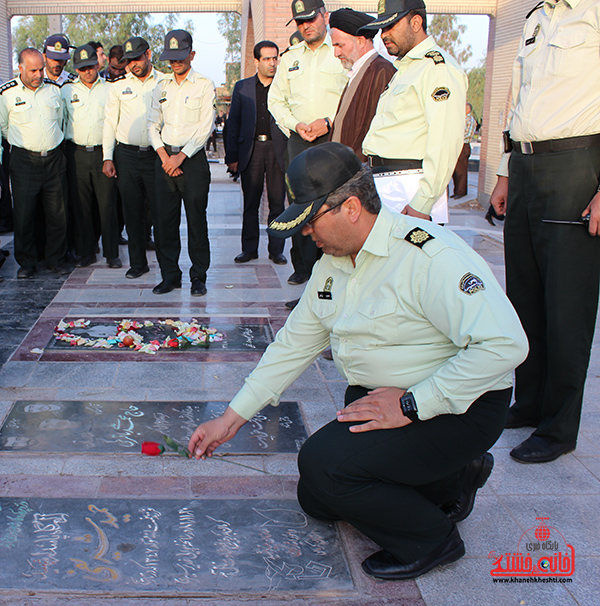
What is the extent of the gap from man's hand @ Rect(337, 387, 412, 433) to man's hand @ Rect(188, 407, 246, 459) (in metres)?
0.42

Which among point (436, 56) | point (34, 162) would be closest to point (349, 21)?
point (436, 56)

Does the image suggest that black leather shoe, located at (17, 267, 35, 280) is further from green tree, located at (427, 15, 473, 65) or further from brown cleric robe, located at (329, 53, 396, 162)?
green tree, located at (427, 15, 473, 65)

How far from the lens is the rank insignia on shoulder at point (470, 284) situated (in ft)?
6.65

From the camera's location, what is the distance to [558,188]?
290 cm

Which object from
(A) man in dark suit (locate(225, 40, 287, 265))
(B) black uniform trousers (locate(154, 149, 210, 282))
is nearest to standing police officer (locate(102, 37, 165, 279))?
(B) black uniform trousers (locate(154, 149, 210, 282))

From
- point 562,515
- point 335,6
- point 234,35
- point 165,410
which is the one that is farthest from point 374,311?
point 234,35

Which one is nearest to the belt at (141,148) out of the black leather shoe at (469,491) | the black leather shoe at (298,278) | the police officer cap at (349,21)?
the black leather shoe at (298,278)

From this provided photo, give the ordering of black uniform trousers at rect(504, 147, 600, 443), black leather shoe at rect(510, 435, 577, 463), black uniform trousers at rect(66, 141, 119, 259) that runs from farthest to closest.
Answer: black uniform trousers at rect(66, 141, 119, 259)
black leather shoe at rect(510, 435, 577, 463)
black uniform trousers at rect(504, 147, 600, 443)

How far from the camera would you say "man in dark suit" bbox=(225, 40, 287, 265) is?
682 centimetres

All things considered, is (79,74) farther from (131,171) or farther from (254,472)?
(254,472)

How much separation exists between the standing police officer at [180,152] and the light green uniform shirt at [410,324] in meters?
3.27

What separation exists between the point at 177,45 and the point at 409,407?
417cm

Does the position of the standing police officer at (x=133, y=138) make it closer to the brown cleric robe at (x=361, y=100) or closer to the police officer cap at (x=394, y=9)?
the brown cleric robe at (x=361, y=100)

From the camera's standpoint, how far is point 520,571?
2.26 meters
